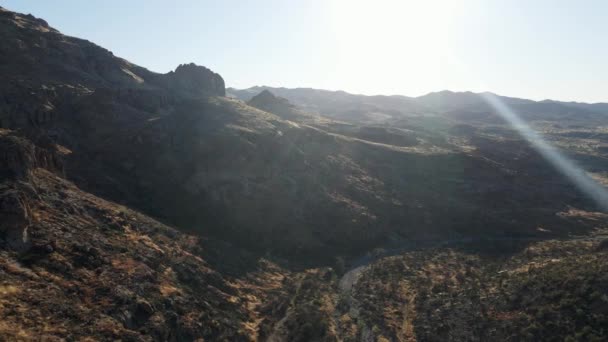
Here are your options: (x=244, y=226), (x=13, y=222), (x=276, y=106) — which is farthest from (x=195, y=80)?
(x=13, y=222)

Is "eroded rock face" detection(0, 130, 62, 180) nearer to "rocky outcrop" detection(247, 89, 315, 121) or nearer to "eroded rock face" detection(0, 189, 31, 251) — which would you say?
"eroded rock face" detection(0, 189, 31, 251)

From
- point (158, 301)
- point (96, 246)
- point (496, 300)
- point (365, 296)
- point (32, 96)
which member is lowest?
point (365, 296)

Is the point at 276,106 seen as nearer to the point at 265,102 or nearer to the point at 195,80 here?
the point at 265,102

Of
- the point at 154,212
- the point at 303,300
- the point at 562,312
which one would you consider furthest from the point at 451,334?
the point at 154,212

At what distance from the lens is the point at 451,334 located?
38500mm

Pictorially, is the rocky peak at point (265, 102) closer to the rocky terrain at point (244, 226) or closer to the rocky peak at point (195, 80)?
the rocky peak at point (195, 80)

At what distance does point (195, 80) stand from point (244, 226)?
92068mm

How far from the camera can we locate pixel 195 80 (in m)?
144

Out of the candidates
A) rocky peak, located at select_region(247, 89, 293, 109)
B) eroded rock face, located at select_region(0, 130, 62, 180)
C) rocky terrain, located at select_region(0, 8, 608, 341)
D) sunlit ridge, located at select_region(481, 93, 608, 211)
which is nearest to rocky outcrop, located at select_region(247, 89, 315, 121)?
rocky peak, located at select_region(247, 89, 293, 109)

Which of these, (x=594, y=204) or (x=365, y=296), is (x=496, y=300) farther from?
(x=594, y=204)

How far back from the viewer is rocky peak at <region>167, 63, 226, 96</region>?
452 ft

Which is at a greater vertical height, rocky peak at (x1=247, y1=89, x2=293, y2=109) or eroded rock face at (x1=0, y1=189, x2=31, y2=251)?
rocky peak at (x1=247, y1=89, x2=293, y2=109)

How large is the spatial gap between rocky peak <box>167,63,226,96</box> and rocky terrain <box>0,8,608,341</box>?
19.7 ft

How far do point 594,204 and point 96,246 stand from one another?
117m
